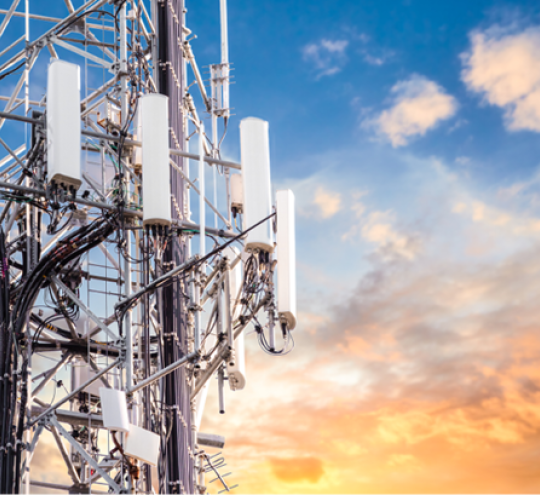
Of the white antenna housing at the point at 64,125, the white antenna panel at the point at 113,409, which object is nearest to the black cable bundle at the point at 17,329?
the white antenna housing at the point at 64,125

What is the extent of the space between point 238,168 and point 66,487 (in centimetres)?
1104

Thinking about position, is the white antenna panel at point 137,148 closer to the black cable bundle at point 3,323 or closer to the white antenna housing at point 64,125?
the white antenna housing at point 64,125

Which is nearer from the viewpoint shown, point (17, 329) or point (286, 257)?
point (17, 329)

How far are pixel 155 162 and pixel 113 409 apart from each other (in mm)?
5469

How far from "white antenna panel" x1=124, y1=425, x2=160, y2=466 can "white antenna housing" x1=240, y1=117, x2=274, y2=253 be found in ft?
15.1

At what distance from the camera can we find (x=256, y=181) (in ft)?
67.3

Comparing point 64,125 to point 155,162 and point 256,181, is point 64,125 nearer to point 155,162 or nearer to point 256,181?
point 155,162

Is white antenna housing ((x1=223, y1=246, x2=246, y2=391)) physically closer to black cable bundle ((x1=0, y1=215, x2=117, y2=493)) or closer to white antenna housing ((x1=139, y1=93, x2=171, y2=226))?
white antenna housing ((x1=139, y1=93, x2=171, y2=226))

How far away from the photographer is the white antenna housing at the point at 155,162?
63.4 ft

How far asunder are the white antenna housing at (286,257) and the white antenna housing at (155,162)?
8.87 feet

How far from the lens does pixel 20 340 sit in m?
20.2

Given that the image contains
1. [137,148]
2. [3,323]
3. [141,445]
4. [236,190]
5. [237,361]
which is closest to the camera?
[141,445]

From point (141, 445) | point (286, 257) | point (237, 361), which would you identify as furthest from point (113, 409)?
point (237, 361)

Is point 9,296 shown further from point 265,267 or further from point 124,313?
point 265,267
